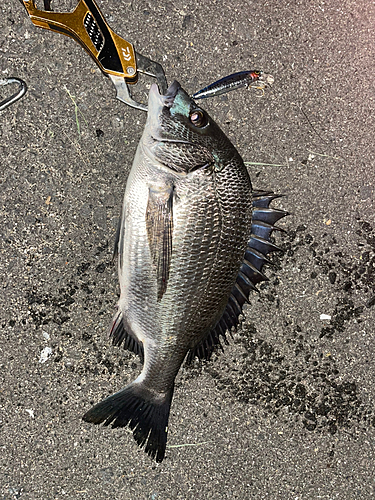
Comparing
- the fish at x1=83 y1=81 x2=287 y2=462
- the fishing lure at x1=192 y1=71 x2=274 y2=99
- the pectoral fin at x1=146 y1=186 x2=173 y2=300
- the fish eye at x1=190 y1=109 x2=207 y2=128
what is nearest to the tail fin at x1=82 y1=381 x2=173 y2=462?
the fish at x1=83 y1=81 x2=287 y2=462

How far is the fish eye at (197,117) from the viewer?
5.68ft

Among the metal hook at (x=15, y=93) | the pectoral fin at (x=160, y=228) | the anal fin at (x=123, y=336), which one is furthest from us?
the metal hook at (x=15, y=93)

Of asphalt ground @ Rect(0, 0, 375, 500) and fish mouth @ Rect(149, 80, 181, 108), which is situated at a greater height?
fish mouth @ Rect(149, 80, 181, 108)

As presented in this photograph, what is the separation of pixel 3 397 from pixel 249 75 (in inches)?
95.4

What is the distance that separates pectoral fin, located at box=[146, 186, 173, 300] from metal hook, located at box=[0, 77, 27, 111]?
104cm

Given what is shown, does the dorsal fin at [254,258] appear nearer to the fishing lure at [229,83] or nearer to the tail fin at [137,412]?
the tail fin at [137,412]

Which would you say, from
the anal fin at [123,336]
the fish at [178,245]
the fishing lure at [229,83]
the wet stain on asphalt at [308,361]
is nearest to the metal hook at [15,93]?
the fish at [178,245]

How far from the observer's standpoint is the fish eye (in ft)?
5.68

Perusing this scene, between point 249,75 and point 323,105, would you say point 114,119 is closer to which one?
point 249,75

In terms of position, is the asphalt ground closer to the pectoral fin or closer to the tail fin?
the tail fin

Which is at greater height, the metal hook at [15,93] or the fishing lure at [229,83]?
the fishing lure at [229,83]

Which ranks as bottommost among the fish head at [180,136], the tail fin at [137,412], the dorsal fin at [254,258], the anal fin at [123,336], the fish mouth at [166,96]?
the tail fin at [137,412]

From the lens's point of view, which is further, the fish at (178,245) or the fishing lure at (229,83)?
the fishing lure at (229,83)

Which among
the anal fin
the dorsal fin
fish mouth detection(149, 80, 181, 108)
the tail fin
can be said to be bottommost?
the tail fin
